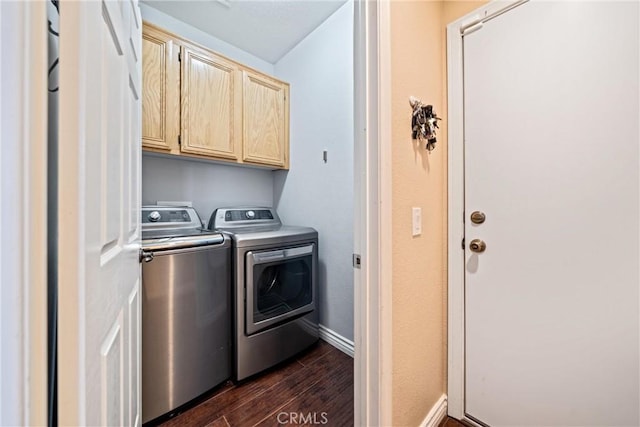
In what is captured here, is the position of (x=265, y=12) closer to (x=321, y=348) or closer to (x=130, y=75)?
(x=130, y=75)

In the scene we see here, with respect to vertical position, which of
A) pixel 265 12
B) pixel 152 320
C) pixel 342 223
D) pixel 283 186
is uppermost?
pixel 265 12

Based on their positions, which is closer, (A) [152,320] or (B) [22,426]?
(B) [22,426]

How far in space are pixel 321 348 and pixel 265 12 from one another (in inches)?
106

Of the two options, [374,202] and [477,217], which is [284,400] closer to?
[374,202]

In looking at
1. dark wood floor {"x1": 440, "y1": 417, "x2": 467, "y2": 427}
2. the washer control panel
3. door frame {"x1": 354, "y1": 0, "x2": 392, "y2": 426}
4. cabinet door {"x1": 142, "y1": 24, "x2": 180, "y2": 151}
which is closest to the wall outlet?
door frame {"x1": 354, "y1": 0, "x2": 392, "y2": 426}

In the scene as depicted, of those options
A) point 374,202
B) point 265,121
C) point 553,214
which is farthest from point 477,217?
point 265,121

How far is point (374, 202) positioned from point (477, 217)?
64 cm

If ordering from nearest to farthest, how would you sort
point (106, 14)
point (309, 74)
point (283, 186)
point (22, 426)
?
1. point (22, 426)
2. point (106, 14)
3. point (309, 74)
4. point (283, 186)

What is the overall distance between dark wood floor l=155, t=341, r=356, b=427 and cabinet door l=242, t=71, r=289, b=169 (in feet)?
5.48

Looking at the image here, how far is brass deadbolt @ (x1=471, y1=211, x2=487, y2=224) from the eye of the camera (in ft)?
3.92

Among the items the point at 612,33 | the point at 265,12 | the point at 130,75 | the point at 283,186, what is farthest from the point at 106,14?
the point at 283,186

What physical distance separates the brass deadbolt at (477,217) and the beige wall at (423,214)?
0.14m

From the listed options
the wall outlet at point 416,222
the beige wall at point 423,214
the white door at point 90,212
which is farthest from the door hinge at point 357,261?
the white door at point 90,212

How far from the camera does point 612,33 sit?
91cm
